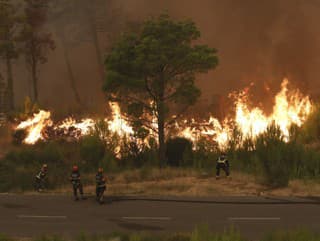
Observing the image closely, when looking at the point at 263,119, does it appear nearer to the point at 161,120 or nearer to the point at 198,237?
the point at 161,120

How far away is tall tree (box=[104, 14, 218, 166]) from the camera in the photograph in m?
24.0

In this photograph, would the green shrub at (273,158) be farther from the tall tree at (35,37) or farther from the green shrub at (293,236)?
the tall tree at (35,37)

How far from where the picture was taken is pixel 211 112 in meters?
40.7

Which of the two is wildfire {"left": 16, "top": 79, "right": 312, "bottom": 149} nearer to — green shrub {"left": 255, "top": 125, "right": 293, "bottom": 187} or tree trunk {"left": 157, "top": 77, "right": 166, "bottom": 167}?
tree trunk {"left": 157, "top": 77, "right": 166, "bottom": 167}

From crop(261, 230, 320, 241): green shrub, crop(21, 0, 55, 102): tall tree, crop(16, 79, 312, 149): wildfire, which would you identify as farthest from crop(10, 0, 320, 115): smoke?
crop(261, 230, 320, 241): green shrub

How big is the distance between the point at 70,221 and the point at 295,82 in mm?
31952

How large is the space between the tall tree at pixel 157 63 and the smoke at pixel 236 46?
1716 cm

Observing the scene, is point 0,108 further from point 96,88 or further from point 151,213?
point 151,213

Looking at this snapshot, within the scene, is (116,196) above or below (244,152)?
below

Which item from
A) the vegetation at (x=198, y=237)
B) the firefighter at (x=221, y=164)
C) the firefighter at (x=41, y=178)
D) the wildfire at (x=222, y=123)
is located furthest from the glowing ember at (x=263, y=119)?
the vegetation at (x=198, y=237)

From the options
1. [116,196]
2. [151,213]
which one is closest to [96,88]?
[116,196]

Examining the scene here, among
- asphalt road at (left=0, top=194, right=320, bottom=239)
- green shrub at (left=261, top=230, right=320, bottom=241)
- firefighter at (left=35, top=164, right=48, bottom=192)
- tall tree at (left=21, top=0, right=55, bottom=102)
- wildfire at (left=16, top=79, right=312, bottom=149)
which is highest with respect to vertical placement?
tall tree at (left=21, top=0, right=55, bottom=102)

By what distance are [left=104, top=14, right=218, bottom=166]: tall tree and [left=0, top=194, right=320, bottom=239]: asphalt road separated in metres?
7.81

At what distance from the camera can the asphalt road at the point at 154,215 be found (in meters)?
14.0
